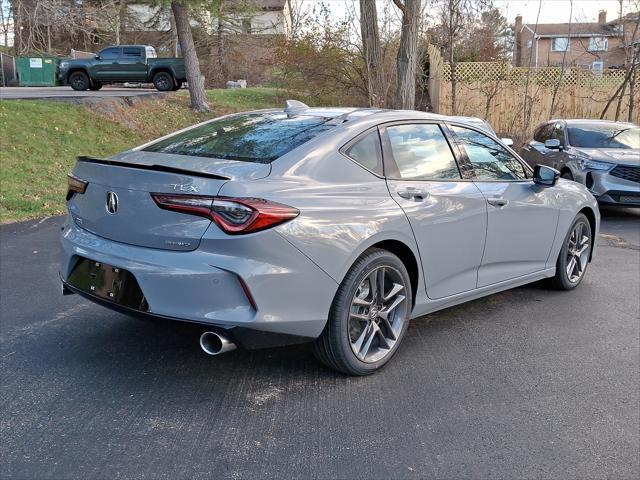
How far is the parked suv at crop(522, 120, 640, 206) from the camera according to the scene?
31.7 feet

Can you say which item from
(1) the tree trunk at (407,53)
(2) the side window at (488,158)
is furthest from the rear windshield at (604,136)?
(2) the side window at (488,158)

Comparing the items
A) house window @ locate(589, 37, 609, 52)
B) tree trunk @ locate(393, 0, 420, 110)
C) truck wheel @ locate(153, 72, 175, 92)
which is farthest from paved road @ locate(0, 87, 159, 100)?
house window @ locate(589, 37, 609, 52)

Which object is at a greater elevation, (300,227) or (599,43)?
(599,43)

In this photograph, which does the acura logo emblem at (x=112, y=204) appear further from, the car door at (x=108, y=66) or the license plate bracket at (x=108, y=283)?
the car door at (x=108, y=66)

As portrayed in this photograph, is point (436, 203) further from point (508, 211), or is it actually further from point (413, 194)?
point (508, 211)

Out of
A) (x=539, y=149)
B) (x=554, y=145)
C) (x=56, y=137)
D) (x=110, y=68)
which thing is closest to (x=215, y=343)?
(x=554, y=145)

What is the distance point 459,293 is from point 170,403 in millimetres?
2144

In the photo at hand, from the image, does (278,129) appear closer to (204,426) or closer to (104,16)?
(204,426)

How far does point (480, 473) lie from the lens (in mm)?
2811

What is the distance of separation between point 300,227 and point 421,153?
1374 mm

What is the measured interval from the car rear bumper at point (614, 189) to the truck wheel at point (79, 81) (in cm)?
2013

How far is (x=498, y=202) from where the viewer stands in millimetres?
4570

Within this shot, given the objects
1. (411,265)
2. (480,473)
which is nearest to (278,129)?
(411,265)

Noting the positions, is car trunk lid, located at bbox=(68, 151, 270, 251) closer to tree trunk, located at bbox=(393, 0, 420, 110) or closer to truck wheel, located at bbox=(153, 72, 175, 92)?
tree trunk, located at bbox=(393, 0, 420, 110)
